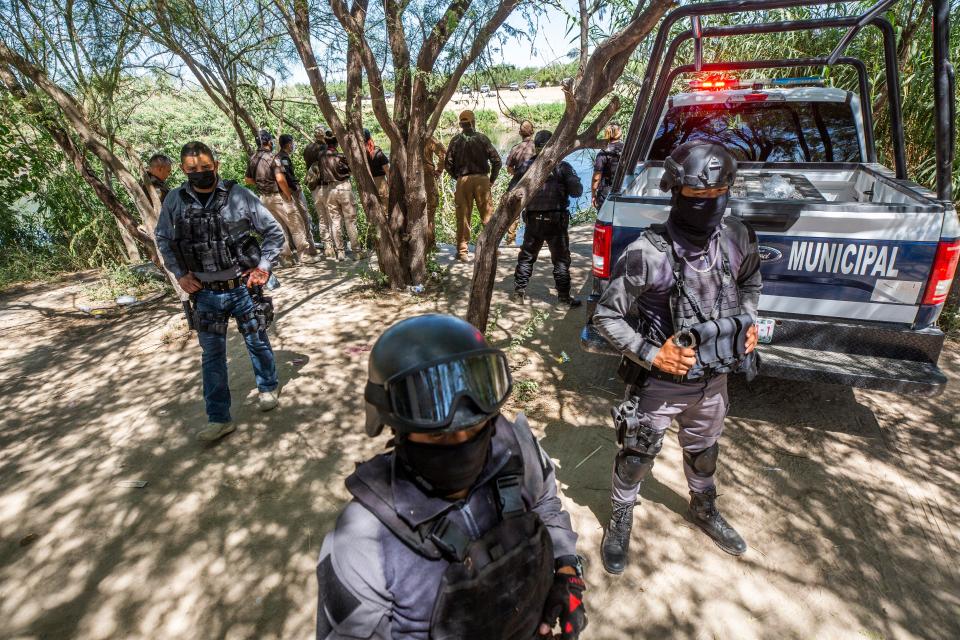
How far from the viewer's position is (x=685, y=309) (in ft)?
6.91

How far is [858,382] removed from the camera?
2764 millimetres

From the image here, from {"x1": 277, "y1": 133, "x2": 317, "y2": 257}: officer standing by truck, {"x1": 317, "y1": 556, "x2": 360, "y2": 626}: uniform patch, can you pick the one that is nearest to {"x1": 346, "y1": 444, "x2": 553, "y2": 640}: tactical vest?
{"x1": 317, "y1": 556, "x2": 360, "y2": 626}: uniform patch

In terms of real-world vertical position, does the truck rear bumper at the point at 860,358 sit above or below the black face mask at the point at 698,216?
below

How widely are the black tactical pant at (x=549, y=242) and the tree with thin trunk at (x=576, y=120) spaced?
1.53 meters

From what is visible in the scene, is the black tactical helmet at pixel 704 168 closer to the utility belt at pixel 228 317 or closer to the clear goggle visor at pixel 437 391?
the clear goggle visor at pixel 437 391

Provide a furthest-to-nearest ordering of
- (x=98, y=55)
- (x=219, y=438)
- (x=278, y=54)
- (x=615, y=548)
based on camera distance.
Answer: (x=278, y=54)
(x=98, y=55)
(x=219, y=438)
(x=615, y=548)

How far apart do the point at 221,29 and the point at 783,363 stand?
23.1ft

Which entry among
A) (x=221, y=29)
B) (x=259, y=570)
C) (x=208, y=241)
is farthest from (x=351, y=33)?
(x=259, y=570)

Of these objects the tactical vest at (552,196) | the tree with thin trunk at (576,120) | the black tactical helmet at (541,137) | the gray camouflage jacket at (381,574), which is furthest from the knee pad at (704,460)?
the black tactical helmet at (541,137)

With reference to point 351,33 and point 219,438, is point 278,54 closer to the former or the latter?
point 351,33

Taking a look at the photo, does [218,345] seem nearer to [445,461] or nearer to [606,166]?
[445,461]

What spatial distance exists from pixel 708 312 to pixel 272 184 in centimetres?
674

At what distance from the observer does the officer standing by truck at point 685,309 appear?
2.04 metres

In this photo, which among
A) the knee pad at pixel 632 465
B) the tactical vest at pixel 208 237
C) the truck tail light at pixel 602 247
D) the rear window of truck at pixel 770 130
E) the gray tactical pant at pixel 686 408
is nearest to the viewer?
the gray tactical pant at pixel 686 408
